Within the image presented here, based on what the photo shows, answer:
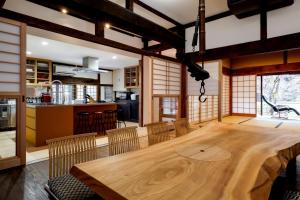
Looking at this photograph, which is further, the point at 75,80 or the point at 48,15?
the point at 75,80

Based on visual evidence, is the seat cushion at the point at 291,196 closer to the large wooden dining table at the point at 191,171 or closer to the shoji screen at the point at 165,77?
the large wooden dining table at the point at 191,171

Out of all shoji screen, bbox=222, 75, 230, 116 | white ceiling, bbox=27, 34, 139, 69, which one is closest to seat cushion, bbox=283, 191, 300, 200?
white ceiling, bbox=27, 34, 139, 69

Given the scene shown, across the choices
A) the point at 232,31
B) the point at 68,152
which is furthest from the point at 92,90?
the point at 68,152

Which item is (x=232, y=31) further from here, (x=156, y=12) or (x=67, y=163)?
(x=67, y=163)

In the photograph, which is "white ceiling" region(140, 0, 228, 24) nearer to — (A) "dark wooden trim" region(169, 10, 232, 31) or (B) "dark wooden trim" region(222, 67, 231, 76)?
(A) "dark wooden trim" region(169, 10, 232, 31)

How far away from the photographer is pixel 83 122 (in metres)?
4.69

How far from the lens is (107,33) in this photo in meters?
3.94

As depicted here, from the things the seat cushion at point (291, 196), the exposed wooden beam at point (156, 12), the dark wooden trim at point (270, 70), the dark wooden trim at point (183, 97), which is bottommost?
the seat cushion at point (291, 196)

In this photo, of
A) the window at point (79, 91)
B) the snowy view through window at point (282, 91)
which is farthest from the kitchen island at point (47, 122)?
the snowy view through window at point (282, 91)

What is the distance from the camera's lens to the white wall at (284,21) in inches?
126

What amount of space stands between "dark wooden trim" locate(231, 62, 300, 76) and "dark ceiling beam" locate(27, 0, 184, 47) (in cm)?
611

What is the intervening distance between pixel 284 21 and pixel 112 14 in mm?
3044

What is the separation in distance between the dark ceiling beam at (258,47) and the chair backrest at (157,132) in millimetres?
1578

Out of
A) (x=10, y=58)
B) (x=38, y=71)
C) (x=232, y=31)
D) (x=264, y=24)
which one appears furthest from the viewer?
(x=38, y=71)
